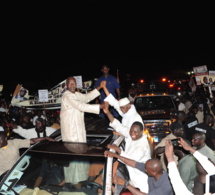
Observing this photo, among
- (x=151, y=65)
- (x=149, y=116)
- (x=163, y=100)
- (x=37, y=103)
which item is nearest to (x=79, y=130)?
(x=149, y=116)

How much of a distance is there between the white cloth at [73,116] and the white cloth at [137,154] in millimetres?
621

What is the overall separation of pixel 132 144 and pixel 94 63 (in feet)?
129

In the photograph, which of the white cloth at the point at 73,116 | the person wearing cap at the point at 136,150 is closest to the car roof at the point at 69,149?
the person wearing cap at the point at 136,150

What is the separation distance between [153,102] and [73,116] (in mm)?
5616

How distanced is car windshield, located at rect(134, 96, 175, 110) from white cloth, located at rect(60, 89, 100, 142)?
522cm

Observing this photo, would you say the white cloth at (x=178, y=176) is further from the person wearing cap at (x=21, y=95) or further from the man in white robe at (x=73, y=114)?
the person wearing cap at (x=21, y=95)

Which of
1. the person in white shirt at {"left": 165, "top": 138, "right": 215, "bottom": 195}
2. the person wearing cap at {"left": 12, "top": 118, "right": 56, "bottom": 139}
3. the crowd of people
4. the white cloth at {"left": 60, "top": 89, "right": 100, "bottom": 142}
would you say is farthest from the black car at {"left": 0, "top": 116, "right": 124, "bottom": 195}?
the person wearing cap at {"left": 12, "top": 118, "right": 56, "bottom": 139}

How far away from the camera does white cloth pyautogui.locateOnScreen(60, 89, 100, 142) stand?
4340 millimetres

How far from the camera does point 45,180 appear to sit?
367cm

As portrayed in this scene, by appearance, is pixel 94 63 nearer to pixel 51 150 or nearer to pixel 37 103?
pixel 37 103

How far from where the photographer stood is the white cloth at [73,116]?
14.2 ft

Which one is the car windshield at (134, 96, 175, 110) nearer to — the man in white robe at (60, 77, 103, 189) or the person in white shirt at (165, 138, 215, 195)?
the man in white robe at (60, 77, 103, 189)

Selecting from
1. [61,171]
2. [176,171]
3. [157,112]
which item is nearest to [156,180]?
[176,171]

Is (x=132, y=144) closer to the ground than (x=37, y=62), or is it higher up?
closer to the ground
